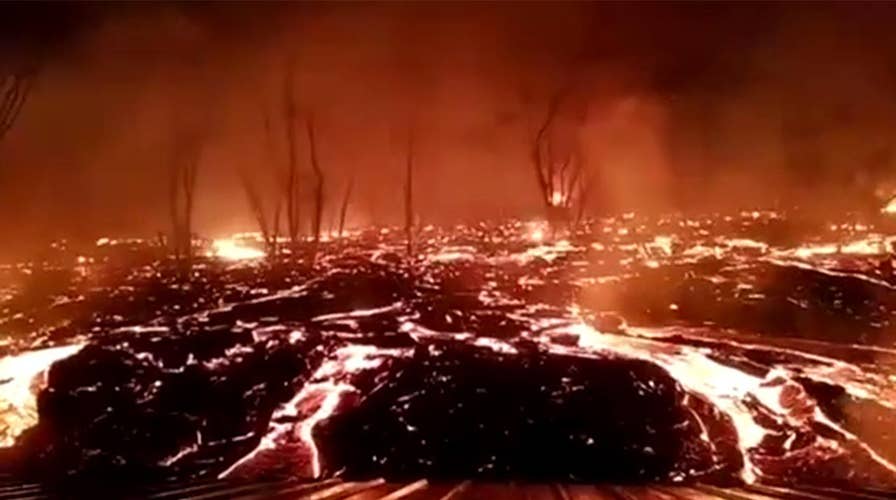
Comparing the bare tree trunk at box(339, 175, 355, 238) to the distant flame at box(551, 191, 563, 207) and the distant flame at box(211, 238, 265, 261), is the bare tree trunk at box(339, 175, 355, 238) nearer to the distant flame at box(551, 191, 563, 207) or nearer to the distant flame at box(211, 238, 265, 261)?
the distant flame at box(211, 238, 265, 261)

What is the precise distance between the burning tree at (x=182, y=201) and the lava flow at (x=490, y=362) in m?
0.37

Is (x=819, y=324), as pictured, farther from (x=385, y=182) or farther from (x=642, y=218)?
(x=385, y=182)

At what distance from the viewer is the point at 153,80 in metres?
12.5

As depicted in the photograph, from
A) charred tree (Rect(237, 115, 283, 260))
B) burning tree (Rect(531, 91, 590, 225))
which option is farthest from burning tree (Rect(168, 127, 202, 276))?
burning tree (Rect(531, 91, 590, 225))

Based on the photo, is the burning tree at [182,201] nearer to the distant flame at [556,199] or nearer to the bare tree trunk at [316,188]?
the bare tree trunk at [316,188]

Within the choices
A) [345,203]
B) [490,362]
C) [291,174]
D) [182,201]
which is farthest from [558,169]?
[182,201]

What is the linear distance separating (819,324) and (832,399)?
1.99m

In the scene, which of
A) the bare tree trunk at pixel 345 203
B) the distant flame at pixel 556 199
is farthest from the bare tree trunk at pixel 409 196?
the distant flame at pixel 556 199

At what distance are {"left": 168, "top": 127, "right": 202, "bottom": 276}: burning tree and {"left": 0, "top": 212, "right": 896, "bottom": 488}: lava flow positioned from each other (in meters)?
0.37

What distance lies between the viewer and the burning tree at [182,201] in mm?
11961

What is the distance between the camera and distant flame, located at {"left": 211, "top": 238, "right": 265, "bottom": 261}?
11.8 meters

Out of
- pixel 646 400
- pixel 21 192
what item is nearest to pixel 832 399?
pixel 646 400

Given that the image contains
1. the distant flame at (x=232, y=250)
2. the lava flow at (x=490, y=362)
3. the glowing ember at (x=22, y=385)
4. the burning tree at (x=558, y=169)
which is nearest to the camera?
the lava flow at (x=490, y=362)

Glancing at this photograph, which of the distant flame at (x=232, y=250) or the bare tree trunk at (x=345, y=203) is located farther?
the bare tree trunk at (x=345, y=203)
